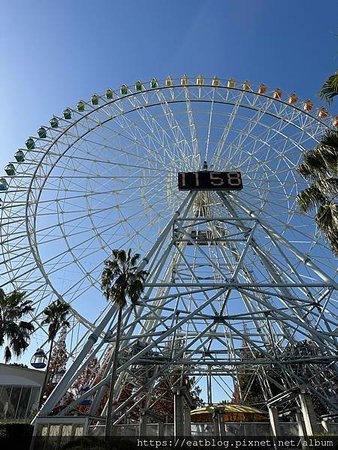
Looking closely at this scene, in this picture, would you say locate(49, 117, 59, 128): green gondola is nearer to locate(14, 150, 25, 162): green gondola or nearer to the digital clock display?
locate(14, 150, 25, 162): green gondola

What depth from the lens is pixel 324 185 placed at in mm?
15008

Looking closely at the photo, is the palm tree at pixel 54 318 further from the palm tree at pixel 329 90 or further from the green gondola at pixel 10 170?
the palm tree at pixel 329 90

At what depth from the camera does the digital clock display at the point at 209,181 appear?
25.1 m

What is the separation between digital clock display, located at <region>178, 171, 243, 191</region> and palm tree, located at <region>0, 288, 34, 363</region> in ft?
42.9

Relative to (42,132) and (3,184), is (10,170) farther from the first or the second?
(42,132)

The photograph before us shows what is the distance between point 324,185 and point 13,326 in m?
19.4

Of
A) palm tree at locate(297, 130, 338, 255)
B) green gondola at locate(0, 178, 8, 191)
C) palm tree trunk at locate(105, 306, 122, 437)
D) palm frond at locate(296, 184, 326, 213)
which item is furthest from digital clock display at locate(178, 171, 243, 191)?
green gondola at locate(0, 178, 8, 191)

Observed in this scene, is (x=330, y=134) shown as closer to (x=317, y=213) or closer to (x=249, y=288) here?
(x=317, y=213)

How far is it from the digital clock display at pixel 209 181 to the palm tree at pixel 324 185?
8991 mm

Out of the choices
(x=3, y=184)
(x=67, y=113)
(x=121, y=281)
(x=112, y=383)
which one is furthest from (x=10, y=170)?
(x=112, y=383)

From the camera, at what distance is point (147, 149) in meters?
26.7

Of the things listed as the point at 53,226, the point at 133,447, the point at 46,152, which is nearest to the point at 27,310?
the point at 53,226

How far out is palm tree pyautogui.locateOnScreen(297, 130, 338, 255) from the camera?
14.5m

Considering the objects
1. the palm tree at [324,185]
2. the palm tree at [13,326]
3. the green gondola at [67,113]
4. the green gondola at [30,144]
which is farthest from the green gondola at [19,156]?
the palm tree at [324,185]
